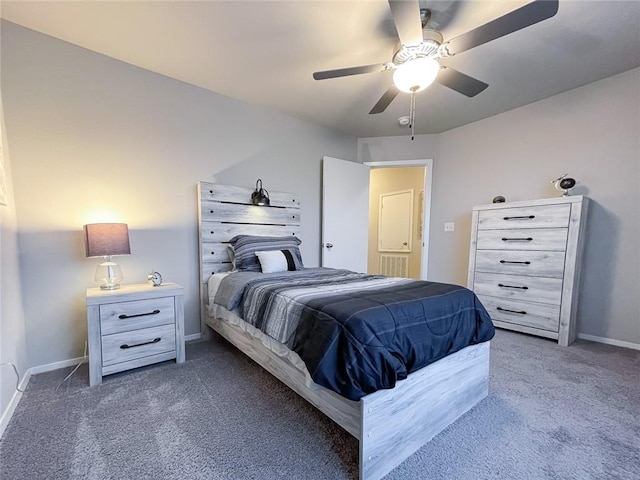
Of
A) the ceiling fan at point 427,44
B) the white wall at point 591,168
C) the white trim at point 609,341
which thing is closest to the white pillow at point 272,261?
the ceiling fan at point 427,44

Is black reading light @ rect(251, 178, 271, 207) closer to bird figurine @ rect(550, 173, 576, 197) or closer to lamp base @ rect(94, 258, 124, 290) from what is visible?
lamp base @ rect(94, 258, 124, 290)

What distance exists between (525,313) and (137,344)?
3646 mm

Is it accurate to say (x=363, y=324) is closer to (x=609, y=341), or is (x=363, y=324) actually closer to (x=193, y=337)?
(x=193, y=337)

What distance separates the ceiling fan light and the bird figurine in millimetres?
1990

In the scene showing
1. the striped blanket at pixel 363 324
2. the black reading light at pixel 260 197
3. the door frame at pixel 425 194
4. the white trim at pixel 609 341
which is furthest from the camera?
the door frame at pixel 425 194

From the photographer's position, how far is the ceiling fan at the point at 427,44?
1343 mm

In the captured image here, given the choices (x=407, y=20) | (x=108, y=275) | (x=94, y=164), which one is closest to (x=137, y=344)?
(x=108, y=275)

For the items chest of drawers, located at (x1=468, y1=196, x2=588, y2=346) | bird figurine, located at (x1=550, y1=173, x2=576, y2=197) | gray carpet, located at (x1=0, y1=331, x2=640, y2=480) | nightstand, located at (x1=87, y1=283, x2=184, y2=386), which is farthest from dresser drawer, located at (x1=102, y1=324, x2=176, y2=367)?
bird figurine, located at (x1=550, y1=173, x2=576, y2=197)

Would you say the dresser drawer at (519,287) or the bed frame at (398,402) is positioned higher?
the dresser drawer at (519,287)

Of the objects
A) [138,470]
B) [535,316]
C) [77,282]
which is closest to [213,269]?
[77,282]

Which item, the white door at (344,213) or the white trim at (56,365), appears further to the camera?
the white door at (344,213)

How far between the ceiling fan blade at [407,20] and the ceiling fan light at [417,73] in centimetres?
13

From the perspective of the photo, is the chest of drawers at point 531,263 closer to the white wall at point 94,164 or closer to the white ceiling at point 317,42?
the white ceiling at point 317,42

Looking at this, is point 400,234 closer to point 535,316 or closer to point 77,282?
point 535,316
